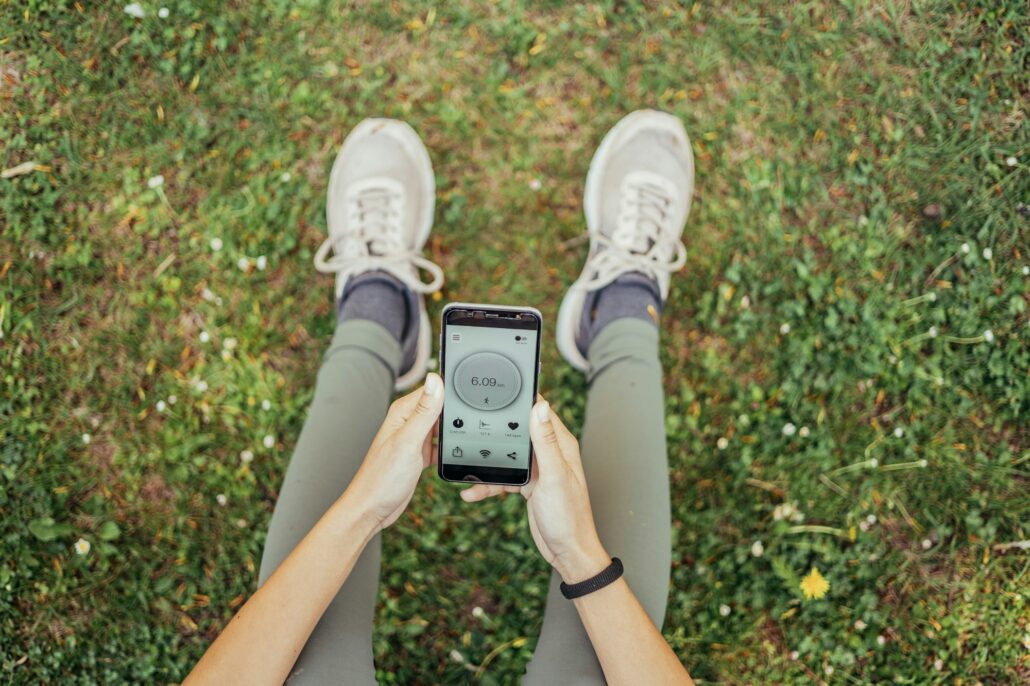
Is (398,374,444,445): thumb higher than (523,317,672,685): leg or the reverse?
higher

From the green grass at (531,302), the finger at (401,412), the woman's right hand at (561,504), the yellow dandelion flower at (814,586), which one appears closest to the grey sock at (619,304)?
the green grass at (531,302)

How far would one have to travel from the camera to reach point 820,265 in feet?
10.7

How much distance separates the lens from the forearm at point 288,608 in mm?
1913

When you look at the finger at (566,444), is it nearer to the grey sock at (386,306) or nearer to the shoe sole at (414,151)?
the grey sock at (386,306)

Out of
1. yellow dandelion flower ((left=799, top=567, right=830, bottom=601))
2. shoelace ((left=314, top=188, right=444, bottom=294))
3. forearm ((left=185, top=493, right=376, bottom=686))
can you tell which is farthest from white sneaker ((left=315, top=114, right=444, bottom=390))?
yellow dandelion flower ((left=799, top=567, right=830, bottom=601))

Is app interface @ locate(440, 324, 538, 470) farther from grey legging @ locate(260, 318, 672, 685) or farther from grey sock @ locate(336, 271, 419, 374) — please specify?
grey sock @ locate(336, 271, 419, 374)

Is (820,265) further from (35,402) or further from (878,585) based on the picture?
(35,402)

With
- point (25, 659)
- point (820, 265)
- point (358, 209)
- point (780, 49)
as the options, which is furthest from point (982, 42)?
point (25, 659)

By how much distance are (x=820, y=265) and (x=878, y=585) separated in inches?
60.0

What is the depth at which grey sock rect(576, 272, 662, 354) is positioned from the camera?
296cm

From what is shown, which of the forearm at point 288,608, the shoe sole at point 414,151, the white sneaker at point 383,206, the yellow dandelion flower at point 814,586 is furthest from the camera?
the shoe sole at point 414,151

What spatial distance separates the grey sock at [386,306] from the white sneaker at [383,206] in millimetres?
52

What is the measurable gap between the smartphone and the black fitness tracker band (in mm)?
381

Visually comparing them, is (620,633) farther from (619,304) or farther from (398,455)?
(619,304)
